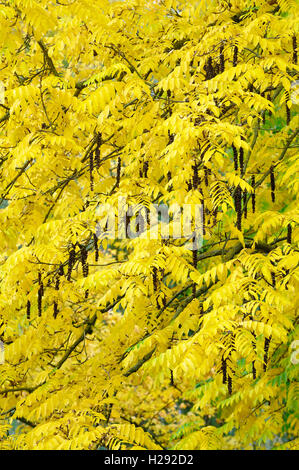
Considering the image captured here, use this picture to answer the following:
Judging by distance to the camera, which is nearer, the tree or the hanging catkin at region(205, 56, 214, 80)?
the tree

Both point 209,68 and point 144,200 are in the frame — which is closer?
point 209,68

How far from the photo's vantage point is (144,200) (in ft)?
20.7

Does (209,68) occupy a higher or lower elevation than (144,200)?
higher

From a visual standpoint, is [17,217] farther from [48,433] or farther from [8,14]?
[48,433]

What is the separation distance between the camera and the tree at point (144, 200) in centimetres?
538

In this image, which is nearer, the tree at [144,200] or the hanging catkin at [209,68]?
the tree at [144,200]

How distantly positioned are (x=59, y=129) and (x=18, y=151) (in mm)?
800

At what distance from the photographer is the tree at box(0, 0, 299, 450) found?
5.38 meters
